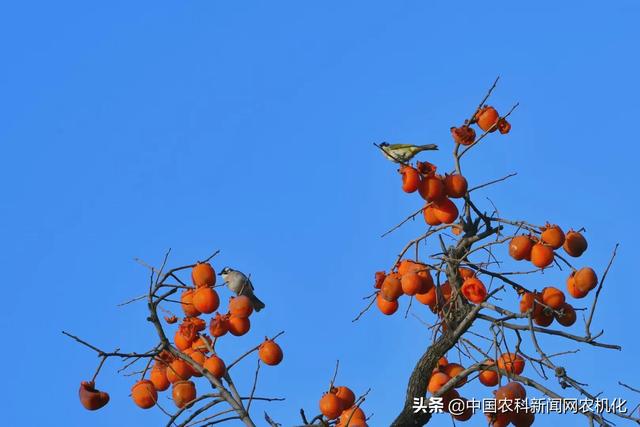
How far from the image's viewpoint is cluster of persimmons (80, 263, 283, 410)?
18.5 ft

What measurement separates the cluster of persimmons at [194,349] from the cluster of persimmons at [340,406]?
0.37 meters

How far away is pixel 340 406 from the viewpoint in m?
5.96

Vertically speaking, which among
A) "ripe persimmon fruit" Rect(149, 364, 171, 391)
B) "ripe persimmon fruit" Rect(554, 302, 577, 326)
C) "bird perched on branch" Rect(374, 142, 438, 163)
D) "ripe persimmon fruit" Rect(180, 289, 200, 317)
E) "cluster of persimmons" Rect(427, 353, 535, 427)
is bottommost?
"cluster of persimmons" Rect(427, 353, 535, 427)

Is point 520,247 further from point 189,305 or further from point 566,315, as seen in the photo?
point 189,305

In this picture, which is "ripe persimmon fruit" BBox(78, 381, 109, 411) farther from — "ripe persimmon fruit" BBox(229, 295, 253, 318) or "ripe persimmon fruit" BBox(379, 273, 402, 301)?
"ripe persimmon fruit" BBox(379, 273, 402, 301)

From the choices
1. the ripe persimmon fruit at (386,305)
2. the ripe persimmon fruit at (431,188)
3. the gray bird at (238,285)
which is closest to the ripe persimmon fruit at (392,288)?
the ripe persimmon fruit at (386,305)

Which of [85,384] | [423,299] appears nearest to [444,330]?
[423,299]

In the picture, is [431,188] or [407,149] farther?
[407,149]

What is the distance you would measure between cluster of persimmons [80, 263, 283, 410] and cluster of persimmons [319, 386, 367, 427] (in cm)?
37

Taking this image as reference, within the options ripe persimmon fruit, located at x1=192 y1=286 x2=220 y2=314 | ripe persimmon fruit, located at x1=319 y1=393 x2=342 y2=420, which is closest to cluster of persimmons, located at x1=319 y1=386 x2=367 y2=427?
ripe persimmon fruit, located at x1=319 y1=393 x2=342 y2=420

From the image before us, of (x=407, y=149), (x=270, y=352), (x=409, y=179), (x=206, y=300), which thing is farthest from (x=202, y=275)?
(x=407, y=149)

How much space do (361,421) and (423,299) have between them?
2.93ft

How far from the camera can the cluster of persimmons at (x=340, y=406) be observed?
5867mm

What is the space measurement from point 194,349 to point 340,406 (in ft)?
3.00
